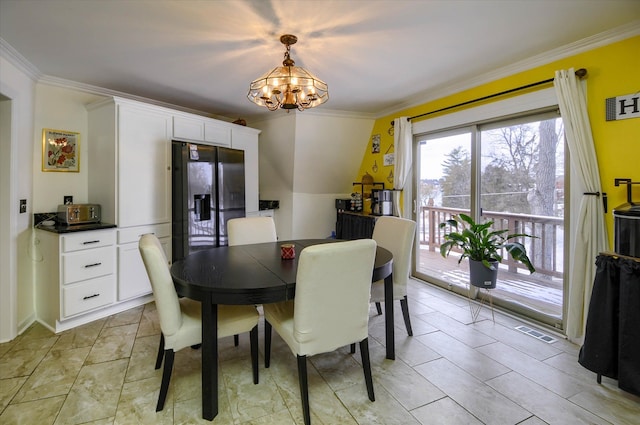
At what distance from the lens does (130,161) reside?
3.11 metres

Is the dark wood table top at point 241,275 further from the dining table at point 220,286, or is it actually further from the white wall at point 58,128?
the white wall at point 58,128

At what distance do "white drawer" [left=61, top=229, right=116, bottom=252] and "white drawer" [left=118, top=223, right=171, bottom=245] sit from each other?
75 mm

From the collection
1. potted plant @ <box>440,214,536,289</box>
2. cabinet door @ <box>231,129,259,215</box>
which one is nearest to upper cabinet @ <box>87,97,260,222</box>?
cabinet door @ <box>231,129,259,215</box>

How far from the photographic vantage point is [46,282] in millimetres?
2822

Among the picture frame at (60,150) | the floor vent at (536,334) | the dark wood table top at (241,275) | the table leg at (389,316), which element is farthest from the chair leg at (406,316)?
the picture frame at (60,150)

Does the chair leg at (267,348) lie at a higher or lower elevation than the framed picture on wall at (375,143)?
lower

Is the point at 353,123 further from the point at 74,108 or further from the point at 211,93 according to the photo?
the point at 74,108

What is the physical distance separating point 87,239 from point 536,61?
4.17 m

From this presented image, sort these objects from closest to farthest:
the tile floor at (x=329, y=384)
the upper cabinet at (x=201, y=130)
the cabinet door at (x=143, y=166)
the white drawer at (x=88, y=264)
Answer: the tile floor at (x=329, y=384), the white drawer at (x=88, y=264), the cabinet door at (x=143, y=166), the upper cabinet at (x=201, y=130)

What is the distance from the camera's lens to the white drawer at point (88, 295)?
270 centimetres

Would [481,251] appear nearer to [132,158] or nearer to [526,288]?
[526,288]

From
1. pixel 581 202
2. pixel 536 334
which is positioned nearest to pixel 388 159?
pixel 581 202

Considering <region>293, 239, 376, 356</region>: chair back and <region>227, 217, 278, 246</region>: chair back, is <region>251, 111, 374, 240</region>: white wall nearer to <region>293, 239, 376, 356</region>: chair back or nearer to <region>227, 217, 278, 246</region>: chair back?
<region>227, 217, 278, 246</region>: chair back

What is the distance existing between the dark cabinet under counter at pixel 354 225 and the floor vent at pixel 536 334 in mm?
1907
